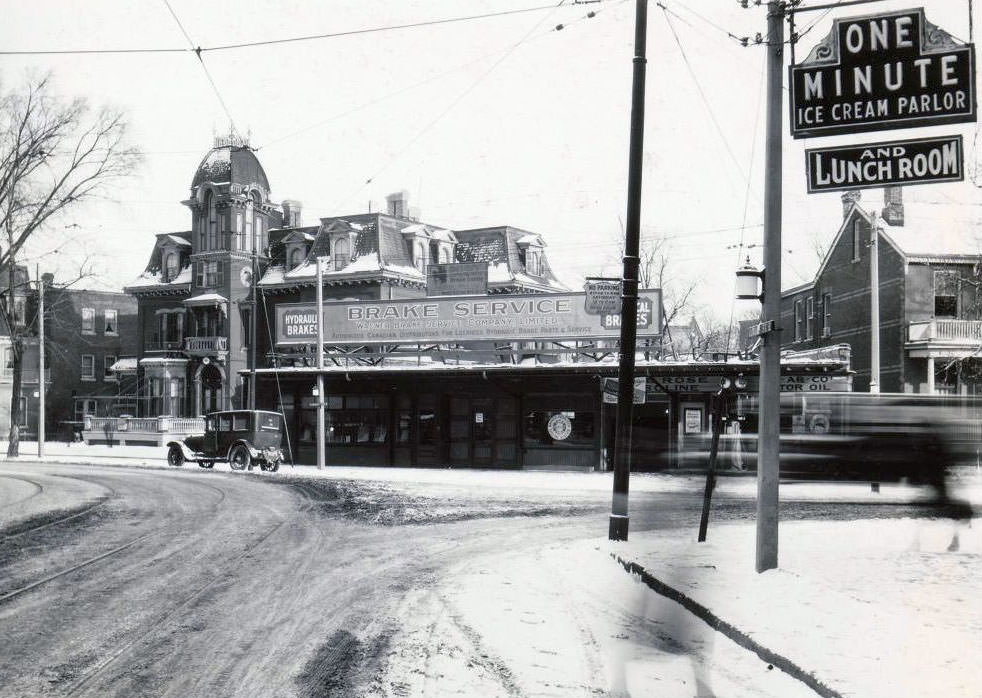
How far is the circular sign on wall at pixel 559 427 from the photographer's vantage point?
93.8 ft

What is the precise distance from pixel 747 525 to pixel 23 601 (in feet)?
34.7

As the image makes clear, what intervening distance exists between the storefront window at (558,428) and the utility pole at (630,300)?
15.5 metres

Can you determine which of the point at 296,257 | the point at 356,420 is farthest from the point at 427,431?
the point at 296,257

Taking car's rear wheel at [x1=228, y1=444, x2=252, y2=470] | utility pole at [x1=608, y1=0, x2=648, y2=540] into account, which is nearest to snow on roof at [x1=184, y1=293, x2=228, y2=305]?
car's rear wheel at [x1=228, y1=444, x2=252, y2=470]

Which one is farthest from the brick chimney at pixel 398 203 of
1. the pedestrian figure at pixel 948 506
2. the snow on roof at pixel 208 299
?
the pedestrian figure at pixel 948 506

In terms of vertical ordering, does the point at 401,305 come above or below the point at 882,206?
below

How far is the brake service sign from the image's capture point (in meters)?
7.57

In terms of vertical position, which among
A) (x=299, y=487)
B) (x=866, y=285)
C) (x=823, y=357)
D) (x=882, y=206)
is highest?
(x=882, y=206)

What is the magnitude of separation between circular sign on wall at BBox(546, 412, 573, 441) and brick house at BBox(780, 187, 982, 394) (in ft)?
24.4

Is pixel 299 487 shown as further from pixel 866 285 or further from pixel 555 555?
pixel 866 285

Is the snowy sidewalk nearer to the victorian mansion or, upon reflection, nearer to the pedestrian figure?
the pedestrian figure

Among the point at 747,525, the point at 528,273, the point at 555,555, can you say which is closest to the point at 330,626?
the point at 555,555

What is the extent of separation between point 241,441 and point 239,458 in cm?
53

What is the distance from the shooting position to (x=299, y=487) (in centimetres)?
2116
